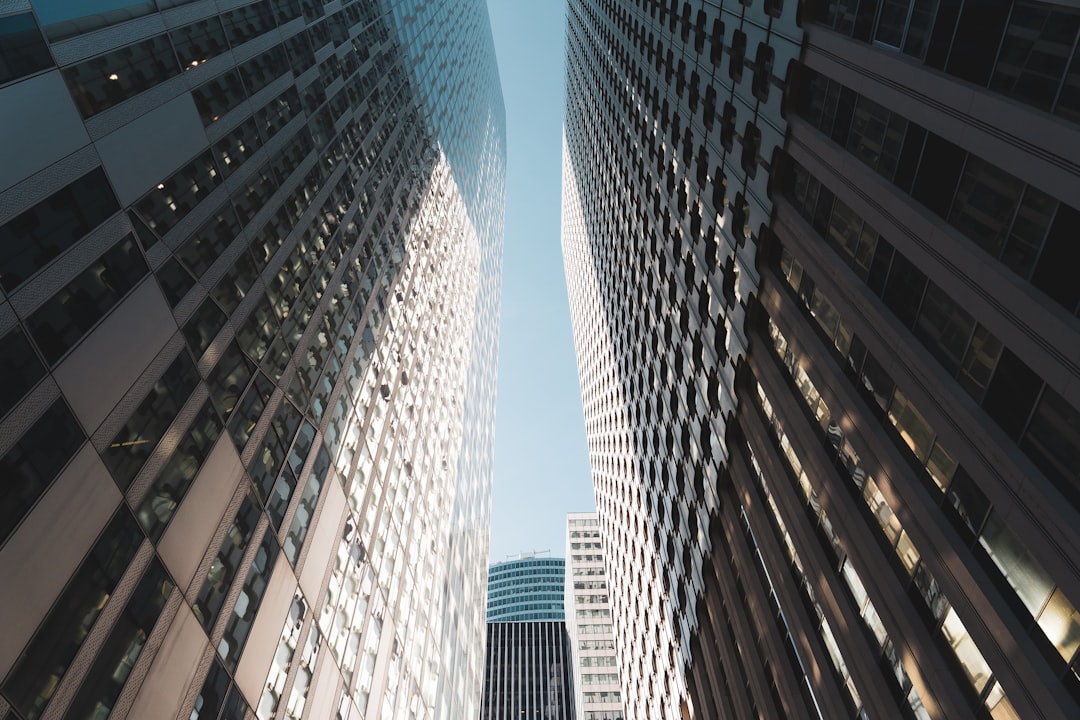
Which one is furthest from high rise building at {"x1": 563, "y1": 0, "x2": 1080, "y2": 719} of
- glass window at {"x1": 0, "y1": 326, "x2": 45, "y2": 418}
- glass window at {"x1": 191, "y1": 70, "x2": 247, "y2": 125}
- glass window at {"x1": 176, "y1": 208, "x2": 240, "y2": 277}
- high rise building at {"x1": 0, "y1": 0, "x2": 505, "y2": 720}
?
glass window at {"x1": 191, "y1": 70, "x2": 247, "y2": 125}

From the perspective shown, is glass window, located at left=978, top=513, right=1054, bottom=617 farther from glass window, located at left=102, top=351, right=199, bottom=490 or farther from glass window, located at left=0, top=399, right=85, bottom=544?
glass window, located at left=102, top=351, right=199, bottom=490

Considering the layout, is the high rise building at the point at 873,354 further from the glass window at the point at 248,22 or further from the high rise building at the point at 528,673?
the high rise building at the point at 528,673

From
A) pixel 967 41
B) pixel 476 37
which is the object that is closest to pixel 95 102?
pixel 967 41

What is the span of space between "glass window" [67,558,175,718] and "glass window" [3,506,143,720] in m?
0.70

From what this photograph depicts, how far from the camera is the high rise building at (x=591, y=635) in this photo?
11081cm

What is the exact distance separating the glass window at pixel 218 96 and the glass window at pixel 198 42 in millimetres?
861

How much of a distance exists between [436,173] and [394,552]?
45021 mm

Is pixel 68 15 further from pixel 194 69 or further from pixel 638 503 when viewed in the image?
pixel 638 503

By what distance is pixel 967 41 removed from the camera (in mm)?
15617

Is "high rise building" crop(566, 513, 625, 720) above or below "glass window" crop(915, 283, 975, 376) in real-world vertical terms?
below

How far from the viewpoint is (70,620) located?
13.3 meters

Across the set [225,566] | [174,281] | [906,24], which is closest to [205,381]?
[174,281]

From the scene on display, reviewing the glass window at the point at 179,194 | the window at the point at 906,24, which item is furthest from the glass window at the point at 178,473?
the window at the point at 906,24

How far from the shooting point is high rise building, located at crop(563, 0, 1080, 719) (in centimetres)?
1360
